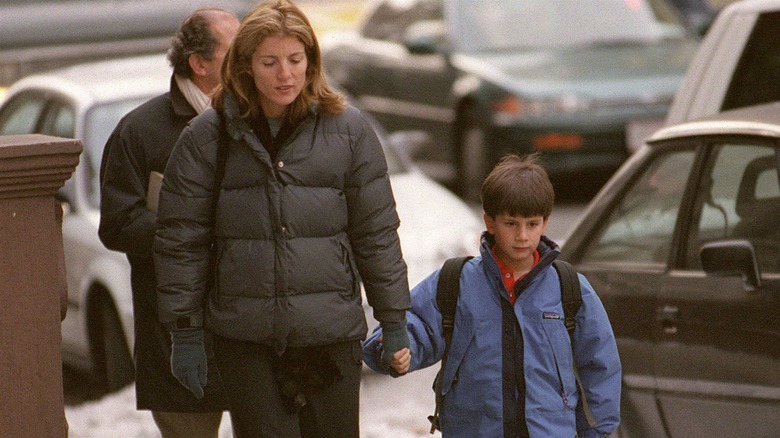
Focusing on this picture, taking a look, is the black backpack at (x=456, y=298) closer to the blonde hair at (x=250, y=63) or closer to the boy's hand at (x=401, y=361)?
the boy's hand at (x=401, y=361)

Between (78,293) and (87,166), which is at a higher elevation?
(87,166)

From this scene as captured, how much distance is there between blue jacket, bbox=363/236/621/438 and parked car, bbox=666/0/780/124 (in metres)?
2.69

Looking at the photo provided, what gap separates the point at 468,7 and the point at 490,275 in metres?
9.68

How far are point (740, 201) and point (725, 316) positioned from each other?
0.46m

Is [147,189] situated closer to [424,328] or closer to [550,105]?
[424,328]

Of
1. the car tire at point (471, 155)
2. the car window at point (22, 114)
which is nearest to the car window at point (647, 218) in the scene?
the car window at point (22, 114)

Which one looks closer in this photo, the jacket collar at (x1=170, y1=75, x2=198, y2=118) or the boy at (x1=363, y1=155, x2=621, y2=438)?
the boy at (x1=363, y1=155, x2=621, y2=438)

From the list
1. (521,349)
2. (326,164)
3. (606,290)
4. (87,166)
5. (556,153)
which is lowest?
(556,153)

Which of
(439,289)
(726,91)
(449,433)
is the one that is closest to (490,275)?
(439,289)

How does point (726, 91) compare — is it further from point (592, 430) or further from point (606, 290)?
point (592, 430)

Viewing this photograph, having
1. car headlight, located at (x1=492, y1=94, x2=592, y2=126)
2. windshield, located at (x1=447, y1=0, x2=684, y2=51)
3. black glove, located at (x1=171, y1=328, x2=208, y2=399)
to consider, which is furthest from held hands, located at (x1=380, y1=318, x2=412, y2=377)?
windshield, located at (x1=447, y1=0, x2=684, y2=51)

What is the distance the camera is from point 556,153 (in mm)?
12781

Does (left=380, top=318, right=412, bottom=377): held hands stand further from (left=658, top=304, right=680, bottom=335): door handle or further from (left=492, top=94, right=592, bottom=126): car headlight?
(left=492, top=94, right=592, bottom=126): car headlight

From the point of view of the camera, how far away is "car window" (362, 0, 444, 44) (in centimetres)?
1455
